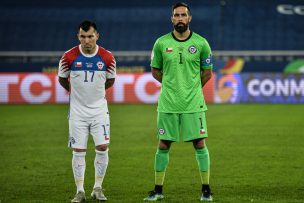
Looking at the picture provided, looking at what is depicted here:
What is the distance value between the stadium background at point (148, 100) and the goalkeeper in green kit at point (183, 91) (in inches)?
28.8

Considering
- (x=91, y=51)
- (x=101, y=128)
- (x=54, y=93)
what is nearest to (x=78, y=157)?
(x=101, y=128)

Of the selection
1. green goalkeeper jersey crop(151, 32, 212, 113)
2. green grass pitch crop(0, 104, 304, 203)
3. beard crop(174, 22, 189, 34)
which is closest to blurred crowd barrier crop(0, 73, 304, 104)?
green grass pitch crop(0, 104, 304, 203)

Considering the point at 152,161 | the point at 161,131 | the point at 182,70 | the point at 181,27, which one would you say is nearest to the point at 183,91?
the point at 182,70

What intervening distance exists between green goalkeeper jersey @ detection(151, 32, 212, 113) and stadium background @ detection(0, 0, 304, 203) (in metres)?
1.12

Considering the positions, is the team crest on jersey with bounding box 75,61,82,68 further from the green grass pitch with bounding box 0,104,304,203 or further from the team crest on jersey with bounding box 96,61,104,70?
the green grass pitch with bounding box 0,104,304,203

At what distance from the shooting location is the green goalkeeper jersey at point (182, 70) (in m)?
8.76

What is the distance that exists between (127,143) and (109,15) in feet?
72.6

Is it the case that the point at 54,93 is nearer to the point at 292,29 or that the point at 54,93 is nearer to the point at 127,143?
the point at 292,29

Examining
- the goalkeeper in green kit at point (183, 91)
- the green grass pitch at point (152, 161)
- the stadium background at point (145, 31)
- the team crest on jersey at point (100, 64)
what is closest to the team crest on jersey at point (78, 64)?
the team crest on jersey at point (100, 64)

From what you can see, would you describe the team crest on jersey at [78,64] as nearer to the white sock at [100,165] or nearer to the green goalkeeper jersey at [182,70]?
the green goalkeeper jersey at [182,70]

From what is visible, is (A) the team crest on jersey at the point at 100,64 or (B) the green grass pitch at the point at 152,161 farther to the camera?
(B) the green grass pitch at the point at 152,161

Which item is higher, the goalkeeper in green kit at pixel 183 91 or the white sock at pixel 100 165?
the goalkeeper in green kit at pixel 183 91

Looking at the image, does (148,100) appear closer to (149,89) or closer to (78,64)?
(149,89)

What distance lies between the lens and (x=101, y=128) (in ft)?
29.1
